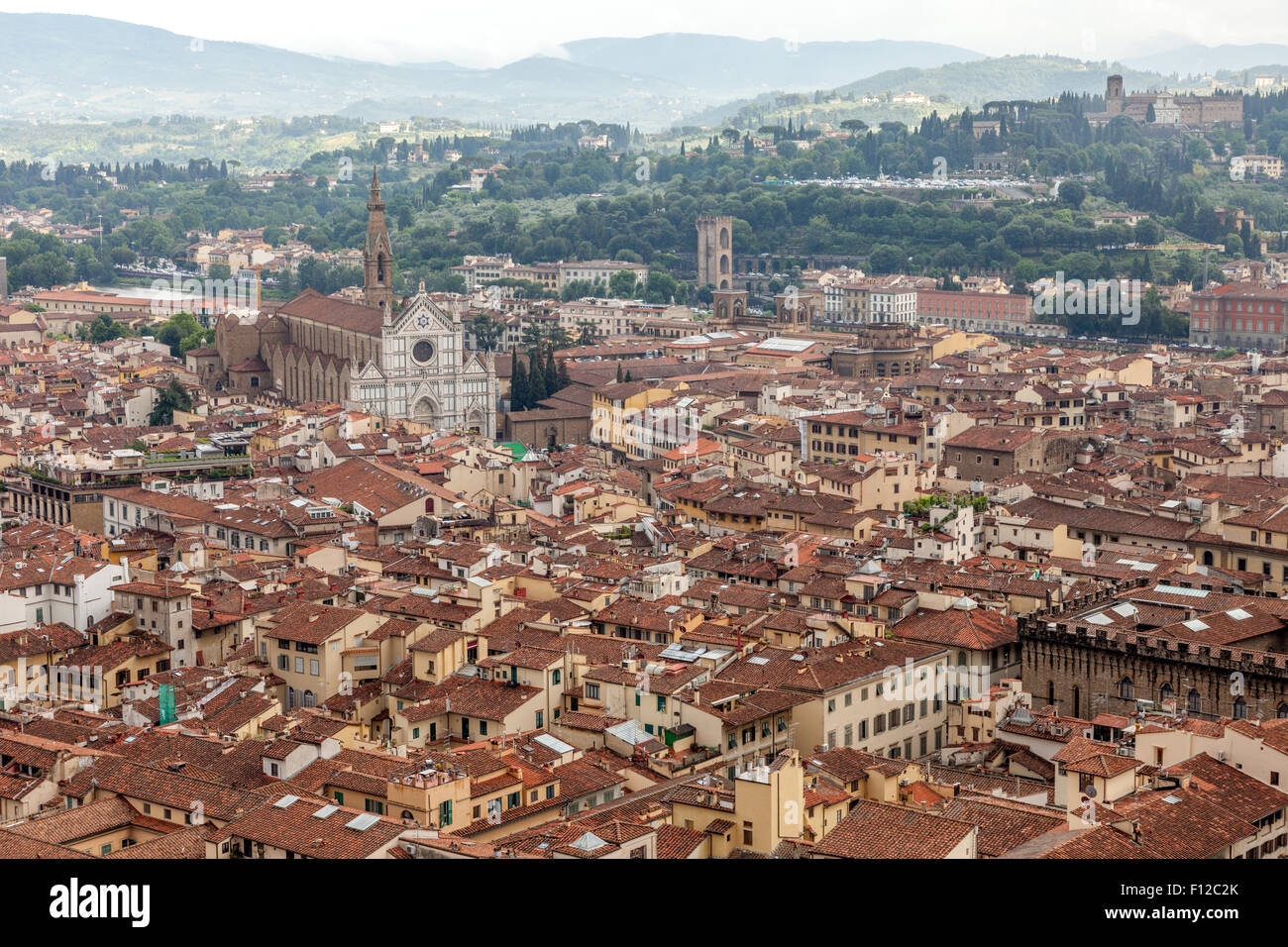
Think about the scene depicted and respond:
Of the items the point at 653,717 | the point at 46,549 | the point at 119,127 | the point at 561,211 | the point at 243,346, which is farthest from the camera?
the point at 119,127

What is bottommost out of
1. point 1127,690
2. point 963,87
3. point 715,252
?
point 1127,690

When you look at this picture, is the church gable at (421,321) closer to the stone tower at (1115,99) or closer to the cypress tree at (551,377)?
the cypress tree at (551,377)

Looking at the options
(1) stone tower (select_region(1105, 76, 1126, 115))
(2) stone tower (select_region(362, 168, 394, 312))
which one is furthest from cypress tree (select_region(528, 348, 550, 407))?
(1) stone tower (select_region(1105, 76, 1126, 115))

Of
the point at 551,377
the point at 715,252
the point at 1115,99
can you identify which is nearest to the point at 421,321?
the point at 551,377

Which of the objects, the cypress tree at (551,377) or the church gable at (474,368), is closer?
the church gable at (474,368)

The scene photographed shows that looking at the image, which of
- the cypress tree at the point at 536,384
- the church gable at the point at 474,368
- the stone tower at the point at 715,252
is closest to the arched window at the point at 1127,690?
the cypress tree at the point at 536,384

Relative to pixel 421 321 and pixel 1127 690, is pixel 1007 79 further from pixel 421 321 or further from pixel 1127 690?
pixel 1127 690

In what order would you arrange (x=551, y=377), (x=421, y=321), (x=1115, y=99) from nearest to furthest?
1. (x=421, y=321)
2. (x=551, y=377)
3. (x=1115, y=99)
